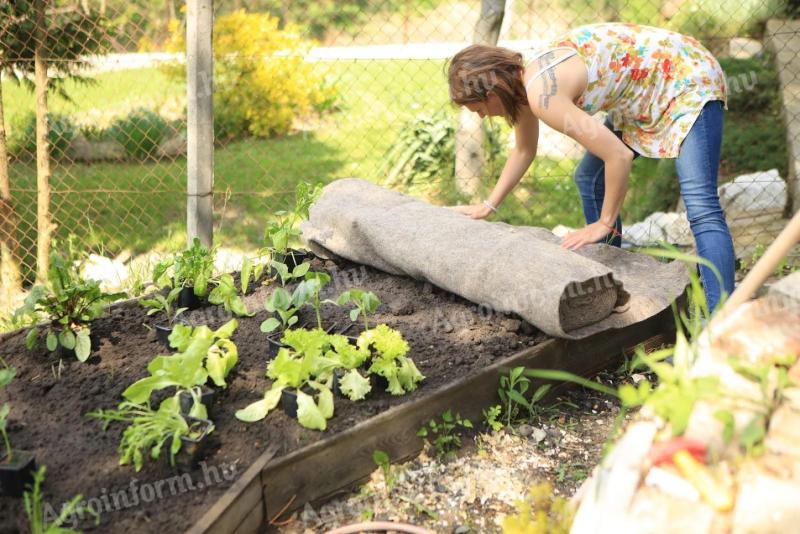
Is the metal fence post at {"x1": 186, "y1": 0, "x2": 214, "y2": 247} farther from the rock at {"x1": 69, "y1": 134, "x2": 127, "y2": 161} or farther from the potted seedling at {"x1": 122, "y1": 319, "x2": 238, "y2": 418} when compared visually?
the rock at {"x1": 69, "y1": 134, "x2": 127, "y2": 161}

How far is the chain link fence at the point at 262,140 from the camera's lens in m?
4.25

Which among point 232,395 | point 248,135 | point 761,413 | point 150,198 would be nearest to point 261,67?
point 248,135

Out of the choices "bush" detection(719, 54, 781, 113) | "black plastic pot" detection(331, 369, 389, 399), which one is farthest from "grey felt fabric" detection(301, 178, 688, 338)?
"bush" detection(719, 54, 781, 113)

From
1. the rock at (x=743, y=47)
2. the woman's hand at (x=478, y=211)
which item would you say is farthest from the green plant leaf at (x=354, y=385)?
the rock at (x=743, y=47)

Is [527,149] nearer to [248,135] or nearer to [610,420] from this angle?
[610,420]

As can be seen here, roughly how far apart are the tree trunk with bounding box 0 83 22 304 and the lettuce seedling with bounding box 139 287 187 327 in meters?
1.57

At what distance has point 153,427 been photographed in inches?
80.0

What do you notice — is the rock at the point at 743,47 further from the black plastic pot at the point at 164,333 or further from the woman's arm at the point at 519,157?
the black plastic pot at the point at 164,333

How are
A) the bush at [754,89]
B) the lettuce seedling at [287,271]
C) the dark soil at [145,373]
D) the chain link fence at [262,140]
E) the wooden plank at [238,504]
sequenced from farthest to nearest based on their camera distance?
the bush at [754,89]
the chain link fence at [262,140]
the lettuce seedling at [287,271]
the dark soil at [145,373]
the wooden plank at [238,504]

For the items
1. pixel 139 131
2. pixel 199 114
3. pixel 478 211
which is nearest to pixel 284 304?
pixel 478 211

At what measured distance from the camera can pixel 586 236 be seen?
9.87ft

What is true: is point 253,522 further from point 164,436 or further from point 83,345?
point 83,345

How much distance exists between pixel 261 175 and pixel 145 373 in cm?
373

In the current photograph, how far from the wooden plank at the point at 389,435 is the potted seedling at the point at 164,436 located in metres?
0.22
